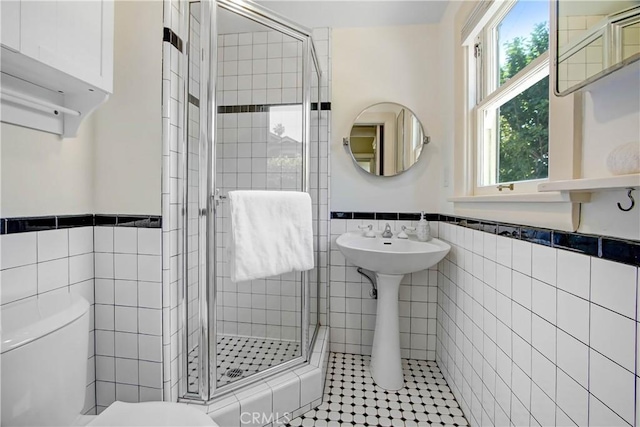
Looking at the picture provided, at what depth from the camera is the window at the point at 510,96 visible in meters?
1.07

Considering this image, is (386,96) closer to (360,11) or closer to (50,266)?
(360,11)

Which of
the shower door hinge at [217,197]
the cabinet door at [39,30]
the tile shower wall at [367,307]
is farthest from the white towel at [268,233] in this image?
the cabinet door at [39,30]

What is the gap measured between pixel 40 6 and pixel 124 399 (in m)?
1.48

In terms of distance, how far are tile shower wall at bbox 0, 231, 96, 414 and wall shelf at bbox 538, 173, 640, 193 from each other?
5.39ft

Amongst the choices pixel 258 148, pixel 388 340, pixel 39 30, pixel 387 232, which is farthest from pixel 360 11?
pixel 388 340

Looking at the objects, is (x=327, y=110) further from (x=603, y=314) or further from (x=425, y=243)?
(x=603, y=314)

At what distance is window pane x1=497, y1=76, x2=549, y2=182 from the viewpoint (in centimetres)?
106

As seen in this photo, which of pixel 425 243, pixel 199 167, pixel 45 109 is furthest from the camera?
pixel 425 243

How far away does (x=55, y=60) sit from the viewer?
0.85 m

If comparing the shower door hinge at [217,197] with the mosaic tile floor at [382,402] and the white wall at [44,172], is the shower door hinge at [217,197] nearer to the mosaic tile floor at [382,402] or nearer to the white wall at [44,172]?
the white wall at [44,172]

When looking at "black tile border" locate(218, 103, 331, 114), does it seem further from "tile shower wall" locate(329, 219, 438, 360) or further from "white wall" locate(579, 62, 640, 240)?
"white wall" locate(579, 62, 640, 240)

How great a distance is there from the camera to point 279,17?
1420 mm

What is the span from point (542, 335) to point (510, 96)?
40.3 inches

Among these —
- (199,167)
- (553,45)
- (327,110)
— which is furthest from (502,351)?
(327,110)
